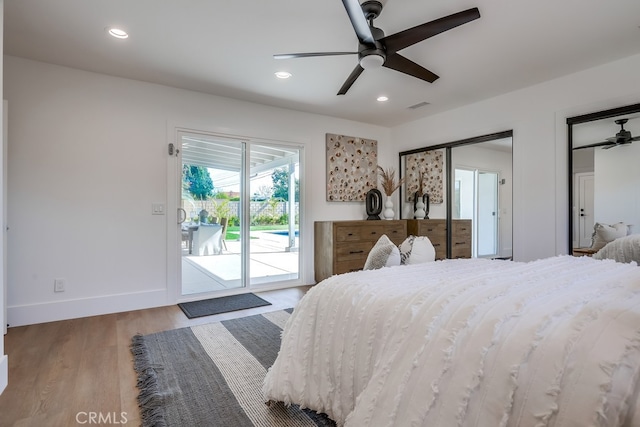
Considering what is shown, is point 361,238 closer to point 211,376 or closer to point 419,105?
point 419,105

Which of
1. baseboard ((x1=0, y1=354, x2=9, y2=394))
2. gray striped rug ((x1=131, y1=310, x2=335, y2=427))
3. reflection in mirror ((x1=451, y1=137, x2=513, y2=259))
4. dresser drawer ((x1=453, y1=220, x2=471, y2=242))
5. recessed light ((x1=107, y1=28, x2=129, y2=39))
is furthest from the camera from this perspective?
dresser drawer ((x1=453, y1=220, x2=471, y2=242))

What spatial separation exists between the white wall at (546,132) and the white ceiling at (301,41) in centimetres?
16

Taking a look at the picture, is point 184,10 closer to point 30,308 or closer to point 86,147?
point 86,147

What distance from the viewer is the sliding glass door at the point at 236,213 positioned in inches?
152

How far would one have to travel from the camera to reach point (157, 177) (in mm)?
3572

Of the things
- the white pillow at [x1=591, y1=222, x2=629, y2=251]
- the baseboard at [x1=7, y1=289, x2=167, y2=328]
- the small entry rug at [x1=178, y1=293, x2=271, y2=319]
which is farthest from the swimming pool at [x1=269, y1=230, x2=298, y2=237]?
the white pillow at [x1=591, y1=222, x2=629, y2=251]

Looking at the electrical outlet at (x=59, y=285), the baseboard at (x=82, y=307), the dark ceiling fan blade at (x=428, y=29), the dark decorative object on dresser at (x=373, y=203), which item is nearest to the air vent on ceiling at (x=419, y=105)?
the dark decorative object on dresser at (x=373, y=203)

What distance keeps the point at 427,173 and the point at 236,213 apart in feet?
9.47

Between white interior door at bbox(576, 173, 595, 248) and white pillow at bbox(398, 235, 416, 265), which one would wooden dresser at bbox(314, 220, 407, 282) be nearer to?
white pillow at bbox(398, 235, 416, 265)

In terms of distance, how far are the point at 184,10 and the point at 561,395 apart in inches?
110

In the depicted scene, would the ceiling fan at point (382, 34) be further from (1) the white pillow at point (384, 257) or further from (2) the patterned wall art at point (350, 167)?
(2) the patterned wall art at point (350, 167)

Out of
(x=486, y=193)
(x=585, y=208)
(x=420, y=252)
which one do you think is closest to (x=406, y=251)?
(x=420, y=252)

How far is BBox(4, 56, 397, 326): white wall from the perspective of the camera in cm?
298

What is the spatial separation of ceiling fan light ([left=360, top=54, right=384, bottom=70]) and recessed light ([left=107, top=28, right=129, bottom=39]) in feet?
6.11
